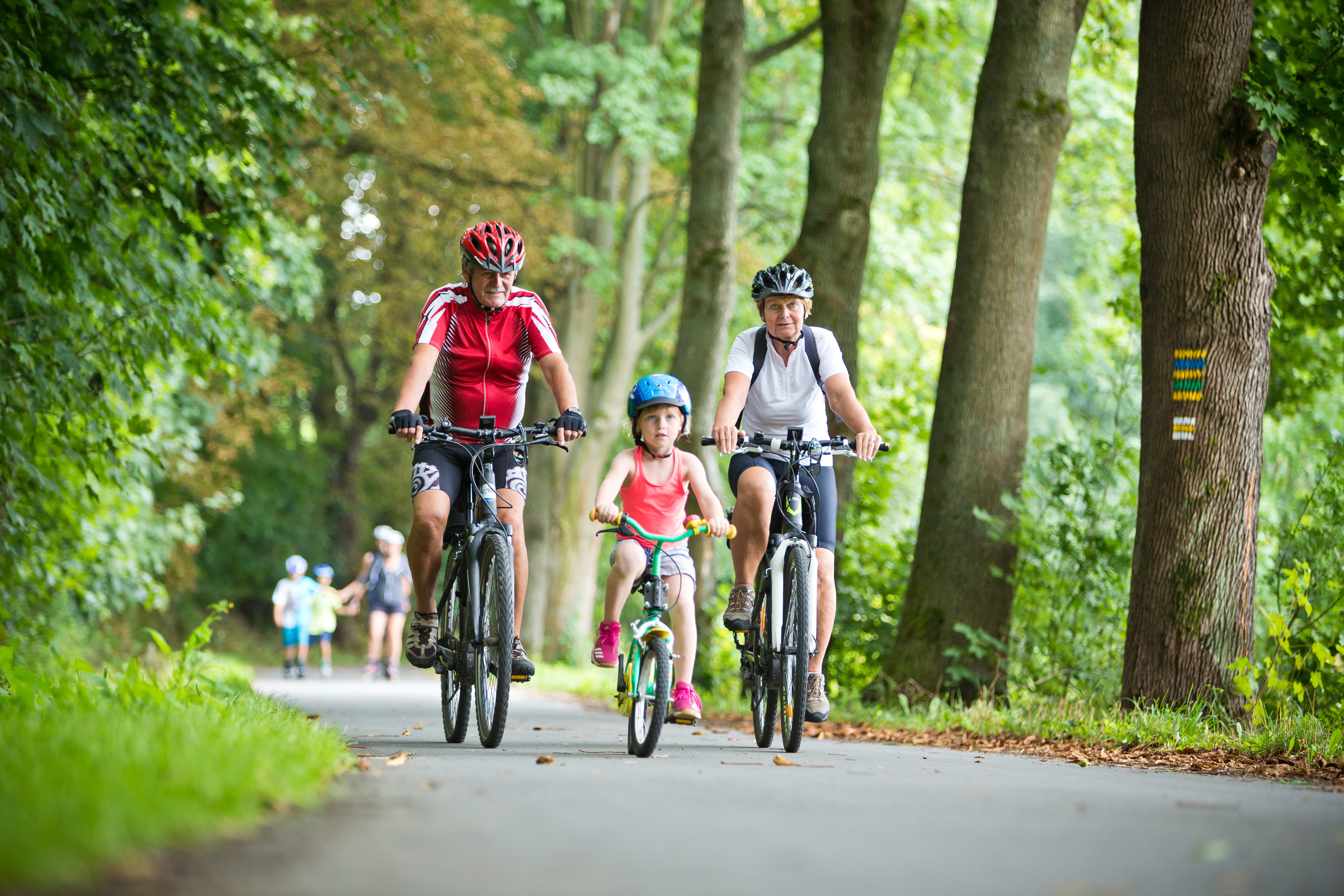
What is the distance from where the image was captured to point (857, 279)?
1176 cm

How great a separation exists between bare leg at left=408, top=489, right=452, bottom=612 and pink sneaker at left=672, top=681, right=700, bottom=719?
4.64 feet

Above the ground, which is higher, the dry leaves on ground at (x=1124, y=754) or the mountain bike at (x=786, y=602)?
the mountain bike at (x=786, y=602)

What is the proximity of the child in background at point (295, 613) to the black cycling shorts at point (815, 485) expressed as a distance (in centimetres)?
1605

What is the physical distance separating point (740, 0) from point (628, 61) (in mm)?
6695

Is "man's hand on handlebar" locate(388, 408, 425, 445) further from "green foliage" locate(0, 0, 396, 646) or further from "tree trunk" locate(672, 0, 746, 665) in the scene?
"tree trunk" locate(672, 0, 746, 665)

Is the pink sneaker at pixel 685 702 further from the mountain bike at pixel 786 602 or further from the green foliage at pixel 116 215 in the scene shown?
the green foliage at pixel 116 215

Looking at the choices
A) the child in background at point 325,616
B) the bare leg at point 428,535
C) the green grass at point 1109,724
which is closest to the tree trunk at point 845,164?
the green grass at point 1109,724

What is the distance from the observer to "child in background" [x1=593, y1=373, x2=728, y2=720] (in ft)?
23.0

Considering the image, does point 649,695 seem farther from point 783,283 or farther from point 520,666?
point 783,283

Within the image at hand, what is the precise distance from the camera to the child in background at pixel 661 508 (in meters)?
7.01

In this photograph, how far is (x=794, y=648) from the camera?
6531 millimetres

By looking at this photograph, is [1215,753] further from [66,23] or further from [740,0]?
[740,0]

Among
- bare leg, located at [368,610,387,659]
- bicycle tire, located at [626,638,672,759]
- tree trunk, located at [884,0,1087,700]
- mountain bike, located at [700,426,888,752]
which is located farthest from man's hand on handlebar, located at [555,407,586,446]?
bare leg, located at [368,610,387,659]

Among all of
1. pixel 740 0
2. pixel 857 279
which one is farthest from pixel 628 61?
pixel 857 279
